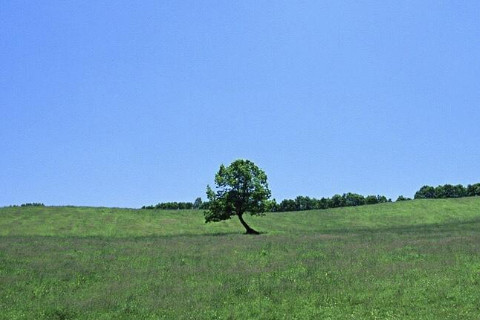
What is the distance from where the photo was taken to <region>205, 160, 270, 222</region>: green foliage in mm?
65062

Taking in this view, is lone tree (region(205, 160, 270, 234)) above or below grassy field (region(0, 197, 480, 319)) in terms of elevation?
above

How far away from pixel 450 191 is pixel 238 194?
491 ft

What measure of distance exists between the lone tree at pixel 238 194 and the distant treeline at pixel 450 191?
141 m

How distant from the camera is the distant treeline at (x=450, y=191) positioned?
576ft

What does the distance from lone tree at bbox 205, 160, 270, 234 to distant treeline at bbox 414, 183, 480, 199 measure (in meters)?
141

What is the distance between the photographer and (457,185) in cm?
18200

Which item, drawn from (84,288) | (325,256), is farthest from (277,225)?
(84,288)

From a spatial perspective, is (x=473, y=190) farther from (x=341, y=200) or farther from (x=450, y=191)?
(x=341, y=200)

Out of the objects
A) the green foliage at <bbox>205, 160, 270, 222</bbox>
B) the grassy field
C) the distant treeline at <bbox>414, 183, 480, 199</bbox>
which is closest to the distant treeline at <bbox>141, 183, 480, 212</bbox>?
the distant treeline at <bbox>414, 183, 480, 199</bbox>

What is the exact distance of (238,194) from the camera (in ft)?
214

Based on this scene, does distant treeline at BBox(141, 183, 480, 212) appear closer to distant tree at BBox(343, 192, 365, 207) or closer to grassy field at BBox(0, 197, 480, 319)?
distant tree at BBox(343, 192, 365, 207)

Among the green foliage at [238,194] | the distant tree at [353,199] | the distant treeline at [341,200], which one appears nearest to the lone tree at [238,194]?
the green foliage at [238,194]

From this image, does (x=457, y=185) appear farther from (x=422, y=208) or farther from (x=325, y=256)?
(x=325, y=256)

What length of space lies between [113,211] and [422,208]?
7186 cm
